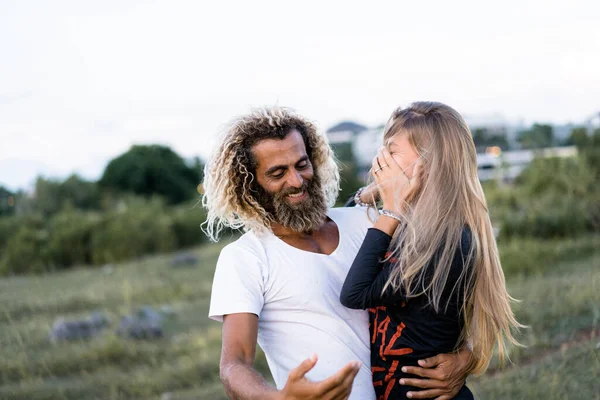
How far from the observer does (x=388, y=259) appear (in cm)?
269

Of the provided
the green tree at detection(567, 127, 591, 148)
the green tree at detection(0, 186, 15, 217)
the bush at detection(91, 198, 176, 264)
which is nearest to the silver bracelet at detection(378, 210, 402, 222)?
the green tree at detection(567, 127, 591, 148)

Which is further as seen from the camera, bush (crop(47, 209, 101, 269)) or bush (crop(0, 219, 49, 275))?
bush (crop(47, 209, 101, 269))

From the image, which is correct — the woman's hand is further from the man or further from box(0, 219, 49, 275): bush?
box(0, 219, 49, 275): bush

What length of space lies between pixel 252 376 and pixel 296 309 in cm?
45

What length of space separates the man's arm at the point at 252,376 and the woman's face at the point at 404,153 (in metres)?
0.85

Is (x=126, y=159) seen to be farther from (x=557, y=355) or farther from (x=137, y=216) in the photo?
(x=557, y=355)

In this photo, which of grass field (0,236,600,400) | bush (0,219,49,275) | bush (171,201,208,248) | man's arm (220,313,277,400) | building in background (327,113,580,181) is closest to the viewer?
man's arm (220,313,277,400)

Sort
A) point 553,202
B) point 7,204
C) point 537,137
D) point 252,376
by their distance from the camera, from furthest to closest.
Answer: point 7,204
point 537,137
point 553,202
point 252,376

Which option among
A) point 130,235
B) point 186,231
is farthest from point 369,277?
point 186,231

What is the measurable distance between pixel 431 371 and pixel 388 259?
461 mm

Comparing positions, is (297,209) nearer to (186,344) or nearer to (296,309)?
(296,309)

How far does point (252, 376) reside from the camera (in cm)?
245

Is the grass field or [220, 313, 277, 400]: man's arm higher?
[220, 313, 277, 400]: man's arm

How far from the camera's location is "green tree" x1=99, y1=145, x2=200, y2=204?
157 ft
